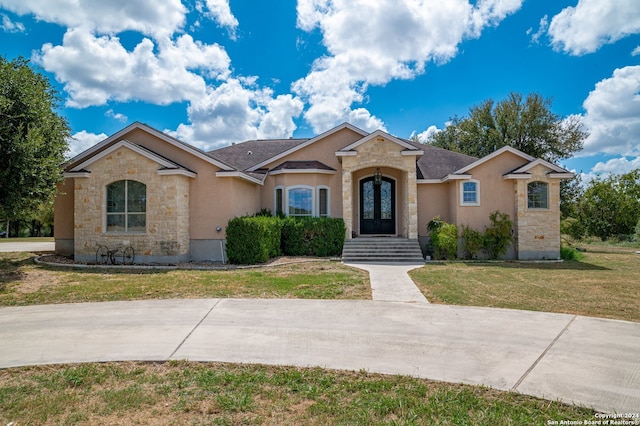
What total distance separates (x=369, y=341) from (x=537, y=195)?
14.1 meters

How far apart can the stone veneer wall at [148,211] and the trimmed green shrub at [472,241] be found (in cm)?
1169

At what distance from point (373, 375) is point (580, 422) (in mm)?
1996

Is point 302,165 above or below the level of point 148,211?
above

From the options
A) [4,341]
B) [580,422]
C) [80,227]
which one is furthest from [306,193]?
[580,422]

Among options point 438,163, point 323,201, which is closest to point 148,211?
point 323,201

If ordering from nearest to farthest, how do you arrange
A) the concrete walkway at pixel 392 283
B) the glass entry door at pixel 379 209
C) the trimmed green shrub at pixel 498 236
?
the concrete walkway at pixel 392 283, the trimmed green shrub at pixel 498 236, the glass entry door at pixel 379 209

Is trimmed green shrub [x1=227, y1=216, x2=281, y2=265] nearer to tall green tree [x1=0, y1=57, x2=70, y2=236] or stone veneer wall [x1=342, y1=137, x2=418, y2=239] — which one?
stone veneer wall [x1=342, y1=137, x2=418, y2=239]

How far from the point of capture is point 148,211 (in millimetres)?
13984

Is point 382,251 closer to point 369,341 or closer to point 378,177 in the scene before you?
point 378,177

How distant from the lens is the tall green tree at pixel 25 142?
10609 millimetres

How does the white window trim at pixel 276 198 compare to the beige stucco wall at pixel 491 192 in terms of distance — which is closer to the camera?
the beige stucco wall at pixel 491 192

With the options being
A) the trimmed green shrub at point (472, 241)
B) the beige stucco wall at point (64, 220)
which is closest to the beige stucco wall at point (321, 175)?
the trimmed green shrub at point (472, 241)

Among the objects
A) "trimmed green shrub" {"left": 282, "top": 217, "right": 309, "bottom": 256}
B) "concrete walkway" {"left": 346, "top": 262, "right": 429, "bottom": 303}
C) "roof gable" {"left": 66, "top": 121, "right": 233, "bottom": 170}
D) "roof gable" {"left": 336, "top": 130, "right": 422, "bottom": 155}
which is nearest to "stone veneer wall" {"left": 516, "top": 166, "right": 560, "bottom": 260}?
"roof gable" {"left": 336, "top": 130, "right": 422, "bottom": 155}

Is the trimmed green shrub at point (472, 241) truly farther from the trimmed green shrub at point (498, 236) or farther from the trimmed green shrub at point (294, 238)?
the trimmed green shrub at point (294, 238)
